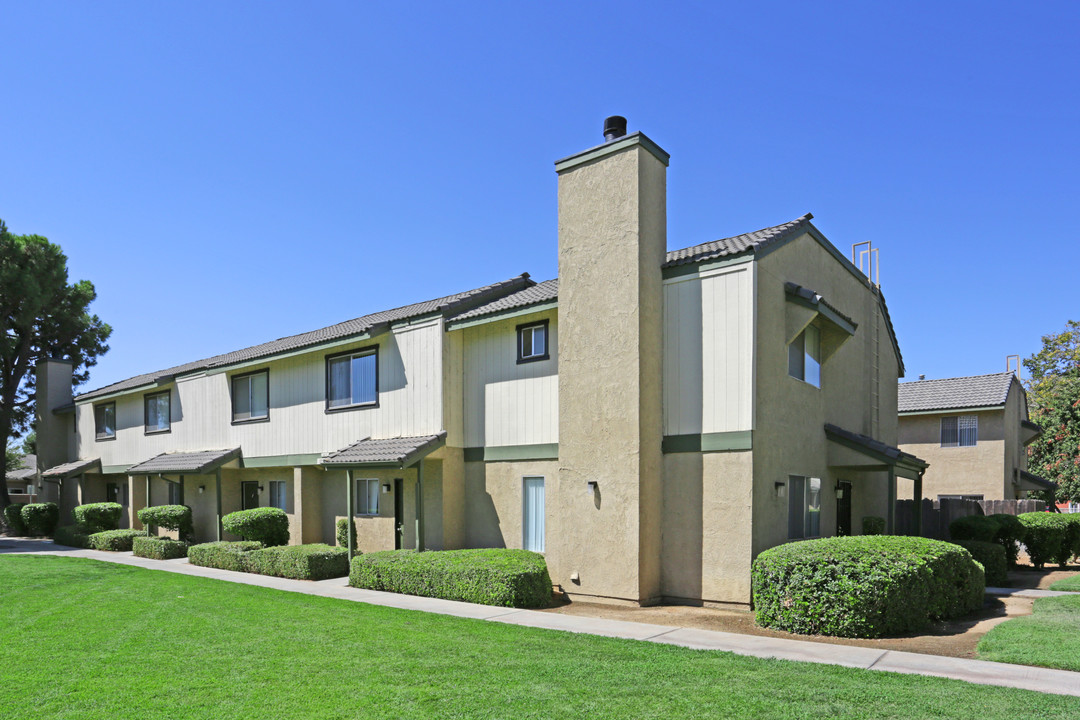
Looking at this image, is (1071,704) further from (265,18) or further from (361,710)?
(265,18)

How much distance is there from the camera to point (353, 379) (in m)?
19.5

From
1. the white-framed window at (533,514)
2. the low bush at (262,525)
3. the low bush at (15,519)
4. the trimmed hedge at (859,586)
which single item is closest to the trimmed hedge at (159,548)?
the low bush at (262,525)

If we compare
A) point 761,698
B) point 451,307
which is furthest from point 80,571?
point 761,698

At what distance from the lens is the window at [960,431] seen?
93.1ft

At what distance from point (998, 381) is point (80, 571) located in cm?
3053

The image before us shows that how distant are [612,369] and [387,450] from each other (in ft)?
19.3

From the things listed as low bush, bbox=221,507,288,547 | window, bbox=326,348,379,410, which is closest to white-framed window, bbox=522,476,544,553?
window, bbox=326,348,379,410

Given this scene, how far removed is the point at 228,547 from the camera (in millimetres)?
18953

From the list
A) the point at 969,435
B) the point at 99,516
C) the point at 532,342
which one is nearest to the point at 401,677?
the point at 532,342

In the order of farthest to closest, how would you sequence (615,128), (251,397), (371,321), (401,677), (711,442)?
1. (251,397)
2. (371,321)
3. (615,128)
4. (711,442)
5. (401,677)

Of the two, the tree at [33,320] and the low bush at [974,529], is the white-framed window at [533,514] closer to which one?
the low bush at [974,529]

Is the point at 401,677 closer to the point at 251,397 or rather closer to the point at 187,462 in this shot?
the point at 251,397

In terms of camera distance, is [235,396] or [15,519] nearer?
[235,396]

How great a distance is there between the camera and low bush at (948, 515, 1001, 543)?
17.9 meters
